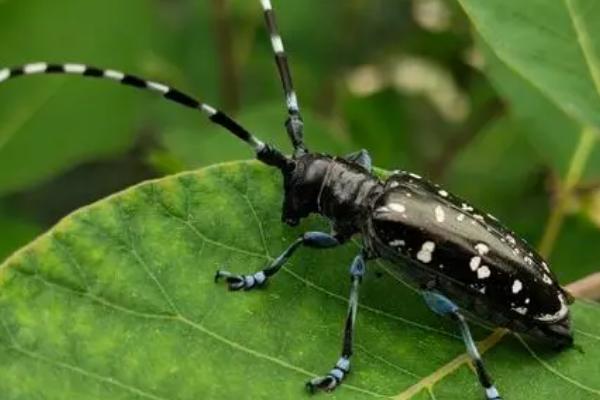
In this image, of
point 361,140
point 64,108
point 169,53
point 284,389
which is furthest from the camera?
point 169,53

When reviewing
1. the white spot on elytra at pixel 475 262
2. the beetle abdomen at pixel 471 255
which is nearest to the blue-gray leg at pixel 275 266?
the beetle abdomen at pixel 471 255

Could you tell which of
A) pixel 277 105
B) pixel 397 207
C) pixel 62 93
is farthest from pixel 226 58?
pixel 397 207

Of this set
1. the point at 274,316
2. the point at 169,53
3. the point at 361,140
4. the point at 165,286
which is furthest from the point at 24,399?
the point at 169,53

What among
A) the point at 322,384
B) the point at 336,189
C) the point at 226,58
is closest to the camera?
the point at 322,384

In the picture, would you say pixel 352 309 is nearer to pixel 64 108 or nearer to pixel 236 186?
pixel 236 186

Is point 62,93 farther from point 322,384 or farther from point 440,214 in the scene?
point 322,384

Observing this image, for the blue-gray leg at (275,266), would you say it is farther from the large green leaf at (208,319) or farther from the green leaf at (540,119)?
the green leaf at (540,119)
